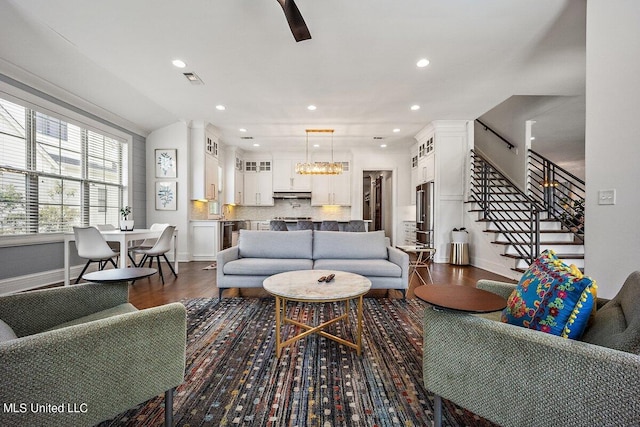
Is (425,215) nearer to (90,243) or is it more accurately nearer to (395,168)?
(395,168)

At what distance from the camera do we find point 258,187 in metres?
7.88

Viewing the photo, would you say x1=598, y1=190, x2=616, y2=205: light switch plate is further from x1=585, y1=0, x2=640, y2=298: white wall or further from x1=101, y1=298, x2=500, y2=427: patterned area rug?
x1=101, y1=298, x2=500, y2=427: patterned area rug

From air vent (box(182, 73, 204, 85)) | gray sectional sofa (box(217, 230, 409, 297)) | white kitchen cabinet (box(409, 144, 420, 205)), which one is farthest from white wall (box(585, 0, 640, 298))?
white kitchen cabinet (box(409, 144, 420, 205))

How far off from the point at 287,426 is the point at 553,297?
129 centimetres

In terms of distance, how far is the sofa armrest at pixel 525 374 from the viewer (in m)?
0.74

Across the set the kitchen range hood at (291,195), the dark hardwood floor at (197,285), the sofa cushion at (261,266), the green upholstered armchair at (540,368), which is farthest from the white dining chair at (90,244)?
the kitchen range hood at (291,195)

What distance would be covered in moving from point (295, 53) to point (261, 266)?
259 cm

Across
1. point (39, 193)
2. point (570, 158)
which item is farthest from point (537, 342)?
point (570, 158)

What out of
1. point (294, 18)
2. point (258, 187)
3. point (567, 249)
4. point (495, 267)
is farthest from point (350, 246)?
point (258, 187)

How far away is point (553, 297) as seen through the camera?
3.25ft

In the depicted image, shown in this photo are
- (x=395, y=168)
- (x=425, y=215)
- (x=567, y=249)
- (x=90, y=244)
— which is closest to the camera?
(x=90, y=244)

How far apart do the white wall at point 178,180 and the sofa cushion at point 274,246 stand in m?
2.83

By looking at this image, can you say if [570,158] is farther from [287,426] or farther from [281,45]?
[287,426]

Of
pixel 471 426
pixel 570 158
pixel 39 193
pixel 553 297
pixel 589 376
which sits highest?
pixel 570 158
